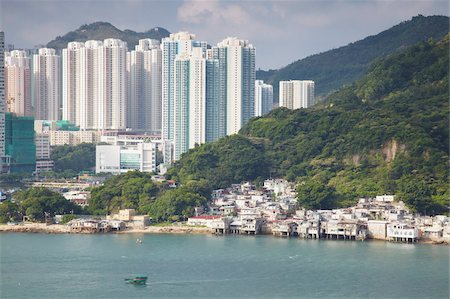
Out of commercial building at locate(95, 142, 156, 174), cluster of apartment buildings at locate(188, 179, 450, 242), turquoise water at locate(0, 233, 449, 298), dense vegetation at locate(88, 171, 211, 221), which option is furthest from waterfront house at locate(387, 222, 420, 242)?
commercial building at locate(95, 142, 156, 174)

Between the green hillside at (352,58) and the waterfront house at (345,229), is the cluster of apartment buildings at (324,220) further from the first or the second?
the green hillside at (352,58)

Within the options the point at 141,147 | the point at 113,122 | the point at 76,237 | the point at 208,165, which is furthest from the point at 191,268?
the point at 113,122

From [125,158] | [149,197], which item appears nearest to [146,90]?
[125,158]

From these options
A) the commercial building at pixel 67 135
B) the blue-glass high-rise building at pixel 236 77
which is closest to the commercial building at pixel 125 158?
the blue-glass high-rise building at pixel 236 77

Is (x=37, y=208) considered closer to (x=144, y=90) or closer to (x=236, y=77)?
(x=236, y=77)

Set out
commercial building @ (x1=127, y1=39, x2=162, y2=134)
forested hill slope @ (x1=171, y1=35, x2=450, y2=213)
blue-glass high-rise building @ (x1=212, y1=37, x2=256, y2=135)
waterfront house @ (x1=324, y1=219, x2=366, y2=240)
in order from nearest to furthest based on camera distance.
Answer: waterfront house @ (x1=324, y1=219, x2=366, y2=240) < forested hill slope @ (x1=171, y1=35, x2=450, y2=213) < blue-glass high-rise building @ (x1=212, y1=37, x2=256, y2=135) < commercial building @ (x1=127, y1=39, x2=162, y2=134)

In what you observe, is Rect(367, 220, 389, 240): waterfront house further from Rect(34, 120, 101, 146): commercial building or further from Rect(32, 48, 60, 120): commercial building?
Rect(32, 48, 60, 120): commercial building
